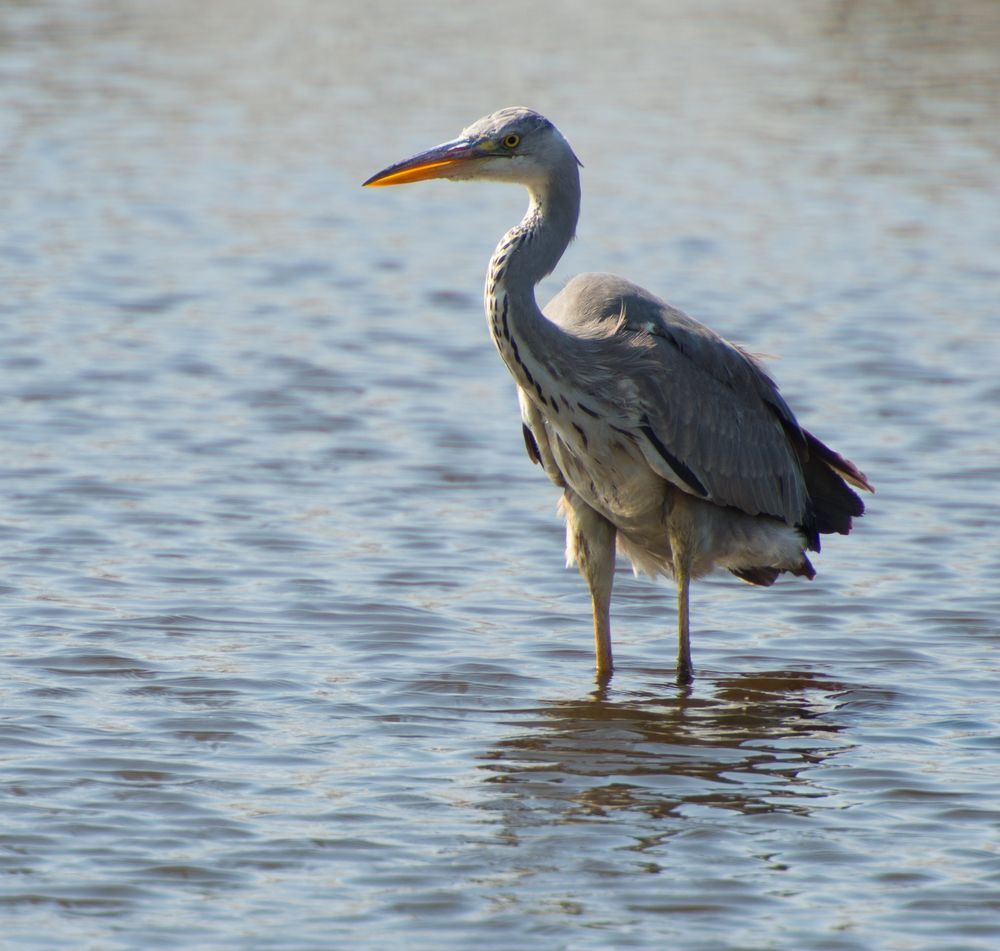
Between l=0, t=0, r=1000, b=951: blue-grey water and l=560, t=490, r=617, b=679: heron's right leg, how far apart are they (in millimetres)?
194

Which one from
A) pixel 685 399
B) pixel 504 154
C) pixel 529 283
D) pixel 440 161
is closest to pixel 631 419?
pixel 685 399

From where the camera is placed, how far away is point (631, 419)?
7477 millimetres

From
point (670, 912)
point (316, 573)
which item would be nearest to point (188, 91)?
point (316, 573)

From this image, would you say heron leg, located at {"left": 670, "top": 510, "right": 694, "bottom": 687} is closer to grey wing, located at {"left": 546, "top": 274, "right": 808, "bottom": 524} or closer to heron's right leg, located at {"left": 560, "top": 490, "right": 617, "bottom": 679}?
grey wing, located at {"left": 546, "top": 274, "right": 808, "bottom": 524}

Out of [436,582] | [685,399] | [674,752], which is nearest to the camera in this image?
[674,752]

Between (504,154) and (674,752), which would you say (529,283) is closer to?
(504,154)

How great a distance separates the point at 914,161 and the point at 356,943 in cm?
1629

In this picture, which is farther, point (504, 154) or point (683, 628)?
point (683, 628)

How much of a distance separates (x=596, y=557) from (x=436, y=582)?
4.61 ft

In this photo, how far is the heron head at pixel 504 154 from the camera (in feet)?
24.2

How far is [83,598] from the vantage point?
863cm

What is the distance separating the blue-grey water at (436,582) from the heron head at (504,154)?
205 centimetres

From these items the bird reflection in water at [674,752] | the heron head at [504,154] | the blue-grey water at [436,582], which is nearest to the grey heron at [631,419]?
the heron head at [504,154]

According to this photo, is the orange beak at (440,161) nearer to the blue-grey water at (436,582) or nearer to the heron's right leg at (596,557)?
the heron's right leg at (596,557)
